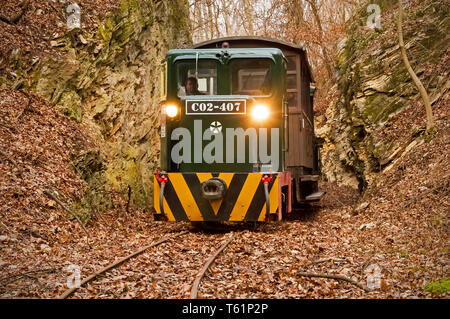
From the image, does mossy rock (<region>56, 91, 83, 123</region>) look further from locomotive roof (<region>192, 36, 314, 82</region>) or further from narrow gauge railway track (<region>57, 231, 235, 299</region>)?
narrow gauge railway track (<region>57, 231, 235, 299</region>)

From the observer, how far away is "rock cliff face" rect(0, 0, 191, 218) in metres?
10.7

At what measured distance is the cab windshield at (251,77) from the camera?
932 centimetres

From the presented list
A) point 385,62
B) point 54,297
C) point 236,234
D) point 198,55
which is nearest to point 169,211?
point 236,234

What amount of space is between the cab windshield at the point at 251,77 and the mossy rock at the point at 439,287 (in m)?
5.11

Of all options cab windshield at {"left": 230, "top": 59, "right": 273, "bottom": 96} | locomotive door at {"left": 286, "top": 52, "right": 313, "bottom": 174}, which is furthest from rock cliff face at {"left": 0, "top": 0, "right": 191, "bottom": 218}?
locomotive door at {"left": 286, "top": 52, "right": 313, "bottom": 174}

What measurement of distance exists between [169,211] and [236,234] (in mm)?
1241

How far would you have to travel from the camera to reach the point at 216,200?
900 centimetres

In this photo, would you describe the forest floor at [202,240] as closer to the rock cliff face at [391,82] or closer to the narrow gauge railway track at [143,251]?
the narrow gauge railway track at [143,251]

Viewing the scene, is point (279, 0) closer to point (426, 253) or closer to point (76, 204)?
point (76, 204)

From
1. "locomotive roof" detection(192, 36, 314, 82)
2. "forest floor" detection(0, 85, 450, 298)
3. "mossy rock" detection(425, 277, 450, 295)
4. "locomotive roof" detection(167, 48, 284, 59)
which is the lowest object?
"mossy rock" detection(425, 277, 450, 295)

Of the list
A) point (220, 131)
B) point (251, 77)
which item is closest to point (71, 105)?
point (220, 131)

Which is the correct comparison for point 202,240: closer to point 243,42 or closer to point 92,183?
point 92,183

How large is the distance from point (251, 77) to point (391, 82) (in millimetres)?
5243

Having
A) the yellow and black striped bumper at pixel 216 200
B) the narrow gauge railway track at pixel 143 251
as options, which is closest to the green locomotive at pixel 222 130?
the yellow and black striped bumper at pixel 216 200
